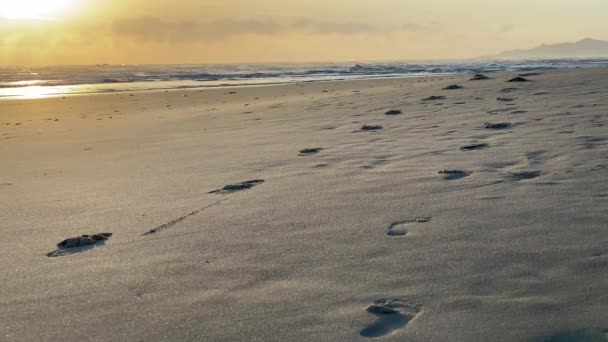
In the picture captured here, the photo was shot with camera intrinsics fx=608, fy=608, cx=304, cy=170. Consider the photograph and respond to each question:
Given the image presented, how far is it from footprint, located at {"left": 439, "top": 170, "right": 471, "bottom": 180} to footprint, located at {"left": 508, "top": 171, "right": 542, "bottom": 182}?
0.89ft

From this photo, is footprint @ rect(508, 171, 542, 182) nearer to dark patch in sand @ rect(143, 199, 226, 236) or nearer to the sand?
the sand

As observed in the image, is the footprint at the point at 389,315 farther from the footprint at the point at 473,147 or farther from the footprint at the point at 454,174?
the footprint at the point at 473,147

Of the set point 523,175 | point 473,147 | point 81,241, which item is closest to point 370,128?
point 473,147

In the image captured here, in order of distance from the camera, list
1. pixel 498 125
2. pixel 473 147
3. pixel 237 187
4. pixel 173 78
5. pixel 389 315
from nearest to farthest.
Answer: pixel 389 315, pixel 237 187, pixel 473 147, pixel 498 125, pixel 173 78

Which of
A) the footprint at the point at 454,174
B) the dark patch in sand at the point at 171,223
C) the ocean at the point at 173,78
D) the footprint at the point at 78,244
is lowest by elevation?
the footprint at the point at 78,244

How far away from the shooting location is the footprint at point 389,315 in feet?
6.14

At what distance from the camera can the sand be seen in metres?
1.96

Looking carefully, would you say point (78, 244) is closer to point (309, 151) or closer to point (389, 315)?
point (389, 315)

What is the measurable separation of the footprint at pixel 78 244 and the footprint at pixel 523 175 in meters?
2.39

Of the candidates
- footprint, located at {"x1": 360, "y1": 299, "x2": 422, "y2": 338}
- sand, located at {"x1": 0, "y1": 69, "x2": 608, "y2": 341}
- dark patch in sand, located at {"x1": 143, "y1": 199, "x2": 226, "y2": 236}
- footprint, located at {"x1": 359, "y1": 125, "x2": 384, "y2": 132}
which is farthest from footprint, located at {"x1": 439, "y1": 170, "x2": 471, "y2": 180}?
footprint, located at {"x1": 359, "y1": 125, "x2": 384, "y2": 132}

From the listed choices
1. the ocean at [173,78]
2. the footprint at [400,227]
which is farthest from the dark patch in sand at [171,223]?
the ocean at [173,78]

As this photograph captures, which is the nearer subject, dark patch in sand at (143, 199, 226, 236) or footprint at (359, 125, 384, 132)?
dark patch in sand at (143, 199, 226, 236)

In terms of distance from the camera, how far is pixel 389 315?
6.48 ft

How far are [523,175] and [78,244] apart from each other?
2606mm
